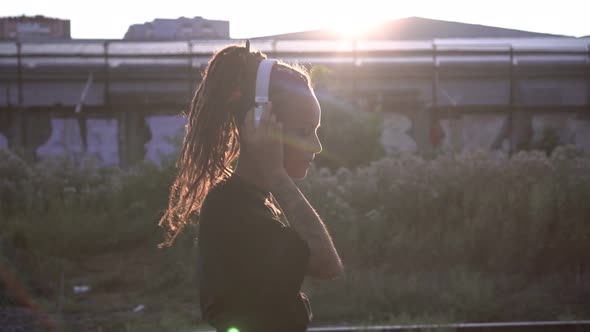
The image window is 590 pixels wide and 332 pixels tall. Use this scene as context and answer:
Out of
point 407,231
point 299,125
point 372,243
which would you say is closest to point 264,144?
point 299,125

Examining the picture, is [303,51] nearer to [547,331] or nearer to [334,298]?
[334,298]

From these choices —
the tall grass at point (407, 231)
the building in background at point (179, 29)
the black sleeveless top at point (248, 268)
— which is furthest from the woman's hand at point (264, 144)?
the building in background at point (179, 29)

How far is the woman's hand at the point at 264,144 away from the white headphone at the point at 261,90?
0.05 ft

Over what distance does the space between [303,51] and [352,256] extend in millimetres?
18010

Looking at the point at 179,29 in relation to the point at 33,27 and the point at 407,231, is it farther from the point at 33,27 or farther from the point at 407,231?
the point at 407,231

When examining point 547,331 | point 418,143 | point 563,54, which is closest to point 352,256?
point 547,331

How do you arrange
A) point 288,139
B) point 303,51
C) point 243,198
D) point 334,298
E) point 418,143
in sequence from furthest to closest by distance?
point 303,51, point 418,143, point 334,298, point 288,139, point 243,198

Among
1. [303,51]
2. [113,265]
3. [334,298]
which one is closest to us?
A: [334,298]

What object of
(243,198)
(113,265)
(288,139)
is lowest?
(113,265)

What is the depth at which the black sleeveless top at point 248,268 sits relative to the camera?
1.99m

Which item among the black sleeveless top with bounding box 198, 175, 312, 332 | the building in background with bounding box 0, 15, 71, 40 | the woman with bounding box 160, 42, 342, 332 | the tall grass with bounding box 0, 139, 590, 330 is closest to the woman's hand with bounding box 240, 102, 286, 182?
the woman with bounding box 160, 42, 342, 332

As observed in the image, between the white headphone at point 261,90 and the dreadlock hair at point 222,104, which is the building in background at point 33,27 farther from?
the white headphone at point 261,90

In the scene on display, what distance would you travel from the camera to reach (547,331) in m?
6.84

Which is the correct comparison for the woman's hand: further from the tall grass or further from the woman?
the tall grass
